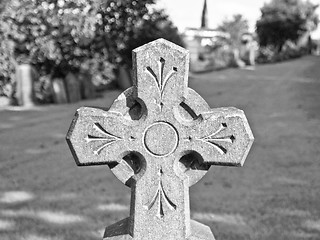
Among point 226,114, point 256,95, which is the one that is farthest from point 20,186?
point 256,95

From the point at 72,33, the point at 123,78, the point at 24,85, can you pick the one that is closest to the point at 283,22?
the point at 123,78

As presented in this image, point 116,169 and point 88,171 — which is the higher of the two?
point 116,169

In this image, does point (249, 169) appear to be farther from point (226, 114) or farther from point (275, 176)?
point (226, 114)

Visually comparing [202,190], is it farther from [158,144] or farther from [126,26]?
[126,26]

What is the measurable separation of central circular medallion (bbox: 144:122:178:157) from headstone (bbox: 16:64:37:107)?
33.4 feet

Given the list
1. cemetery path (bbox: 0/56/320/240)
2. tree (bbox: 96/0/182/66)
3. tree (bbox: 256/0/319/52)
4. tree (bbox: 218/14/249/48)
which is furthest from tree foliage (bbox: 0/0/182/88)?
tree (bbox: 256/0/319/52)

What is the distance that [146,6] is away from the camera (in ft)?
48.9

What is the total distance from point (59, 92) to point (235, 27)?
33493 millimetres

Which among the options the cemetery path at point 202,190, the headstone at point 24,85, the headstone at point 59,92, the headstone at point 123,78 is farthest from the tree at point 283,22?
the cemetery path at point 202,190

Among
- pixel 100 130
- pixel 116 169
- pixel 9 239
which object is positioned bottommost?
pixel 9 239

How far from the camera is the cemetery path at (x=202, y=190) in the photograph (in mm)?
4172

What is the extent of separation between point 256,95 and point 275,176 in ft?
23.2

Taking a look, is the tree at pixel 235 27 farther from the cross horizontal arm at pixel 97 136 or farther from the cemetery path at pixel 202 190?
the cross horizontal arm at pixel 97 136

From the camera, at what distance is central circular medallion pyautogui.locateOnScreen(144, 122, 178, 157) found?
2432mm
